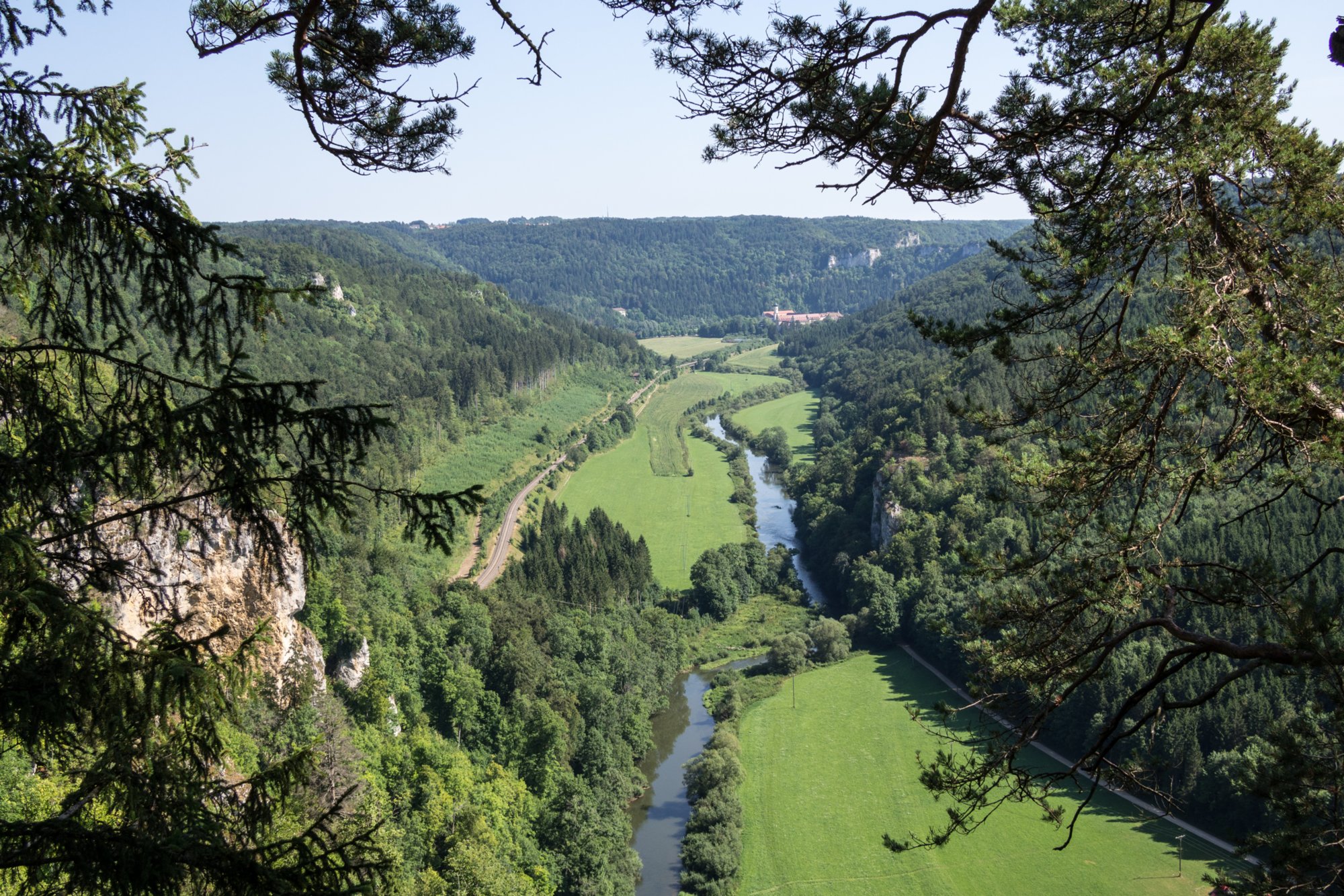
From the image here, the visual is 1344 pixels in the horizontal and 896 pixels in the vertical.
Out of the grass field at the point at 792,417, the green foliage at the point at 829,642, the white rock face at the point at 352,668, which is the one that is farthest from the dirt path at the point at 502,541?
the grass field at the point at 792,417

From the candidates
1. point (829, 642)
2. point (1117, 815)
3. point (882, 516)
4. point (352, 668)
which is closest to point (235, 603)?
point (352, 668)

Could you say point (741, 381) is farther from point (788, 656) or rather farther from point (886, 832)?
point (886, 832)

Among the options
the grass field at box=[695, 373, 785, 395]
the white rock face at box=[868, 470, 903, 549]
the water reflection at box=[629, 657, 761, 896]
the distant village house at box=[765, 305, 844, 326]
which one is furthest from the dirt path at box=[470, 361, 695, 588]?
the distant village house at box=[765, 305, 844, 326]

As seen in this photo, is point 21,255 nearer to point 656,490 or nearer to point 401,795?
point 401,795

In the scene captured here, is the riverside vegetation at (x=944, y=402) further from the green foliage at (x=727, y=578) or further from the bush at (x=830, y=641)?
the green foliage at (x=727, y=578)

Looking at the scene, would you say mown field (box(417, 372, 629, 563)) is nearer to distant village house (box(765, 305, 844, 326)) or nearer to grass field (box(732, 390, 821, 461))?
grass field (box(732, 390, 821, 461))

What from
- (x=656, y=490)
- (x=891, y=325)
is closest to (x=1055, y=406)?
(x=656, y=490)
